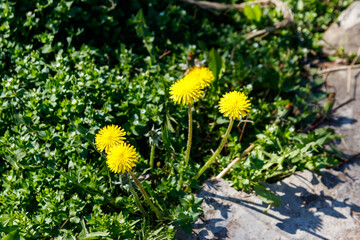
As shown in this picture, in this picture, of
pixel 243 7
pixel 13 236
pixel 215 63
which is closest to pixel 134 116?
pixel 215 63

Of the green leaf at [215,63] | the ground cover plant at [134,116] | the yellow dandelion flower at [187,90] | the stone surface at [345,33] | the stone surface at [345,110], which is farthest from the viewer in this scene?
the stone surface at [345,33]

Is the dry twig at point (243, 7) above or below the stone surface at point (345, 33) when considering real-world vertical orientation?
above

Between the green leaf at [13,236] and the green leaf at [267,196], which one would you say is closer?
the green leaf at [13,236]

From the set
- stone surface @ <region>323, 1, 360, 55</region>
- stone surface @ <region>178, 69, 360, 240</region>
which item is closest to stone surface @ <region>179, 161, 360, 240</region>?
stone surface @ <region>178, 69, 360, 240</region>

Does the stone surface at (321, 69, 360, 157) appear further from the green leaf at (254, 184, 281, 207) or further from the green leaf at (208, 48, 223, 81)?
the green leaf at (208, 48, 223, 81)

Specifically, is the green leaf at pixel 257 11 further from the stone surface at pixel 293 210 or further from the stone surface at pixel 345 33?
the stone surface at pixel 293 210

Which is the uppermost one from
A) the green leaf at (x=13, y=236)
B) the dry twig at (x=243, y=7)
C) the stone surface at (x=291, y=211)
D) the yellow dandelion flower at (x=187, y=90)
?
the dry twig at (x=243, y=7)

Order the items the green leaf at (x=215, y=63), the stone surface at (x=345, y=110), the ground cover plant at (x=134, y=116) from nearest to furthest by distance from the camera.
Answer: the ground cover plant at (x=134, y=116)
the green leaf at (x=215, y=63)
the stone surface at (x=345, y=110)

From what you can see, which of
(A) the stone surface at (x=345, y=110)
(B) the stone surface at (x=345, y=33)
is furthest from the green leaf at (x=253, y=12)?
(A) the stone surface at (x=345, y=110)
